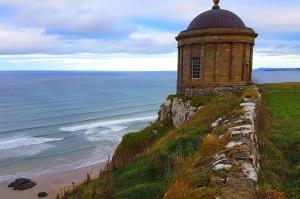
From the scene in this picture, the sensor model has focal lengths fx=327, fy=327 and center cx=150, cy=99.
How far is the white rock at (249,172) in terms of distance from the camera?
5750 millimetres

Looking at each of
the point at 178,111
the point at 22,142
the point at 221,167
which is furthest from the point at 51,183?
the point at 221,167

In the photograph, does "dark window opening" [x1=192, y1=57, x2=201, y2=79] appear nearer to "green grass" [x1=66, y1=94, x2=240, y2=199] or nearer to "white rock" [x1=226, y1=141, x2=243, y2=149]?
"green grass" [x1=66, y1=94, x2=240, y2=199]

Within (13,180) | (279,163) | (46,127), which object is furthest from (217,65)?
(46,127)

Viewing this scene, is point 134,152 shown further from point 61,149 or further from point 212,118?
point 61,149

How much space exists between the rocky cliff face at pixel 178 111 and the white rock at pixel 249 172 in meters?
14.1

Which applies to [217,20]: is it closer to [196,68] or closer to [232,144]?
[196,68]

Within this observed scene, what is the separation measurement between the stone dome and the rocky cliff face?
615 cm

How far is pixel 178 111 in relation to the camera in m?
23.7

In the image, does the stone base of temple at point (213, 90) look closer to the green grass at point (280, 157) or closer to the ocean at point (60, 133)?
the green grass at point (280, 157)

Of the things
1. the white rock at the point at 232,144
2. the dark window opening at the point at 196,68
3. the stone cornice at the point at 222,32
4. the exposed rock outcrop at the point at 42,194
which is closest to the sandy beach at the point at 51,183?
the exposed rock outcrop at the point at 42,194

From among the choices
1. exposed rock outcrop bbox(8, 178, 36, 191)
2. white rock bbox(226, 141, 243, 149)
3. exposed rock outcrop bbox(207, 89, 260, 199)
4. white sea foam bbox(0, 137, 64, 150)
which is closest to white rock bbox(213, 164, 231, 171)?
exposed rock outcrop bbox(207, 89, 260, 199)

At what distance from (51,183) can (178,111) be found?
15.4 meters

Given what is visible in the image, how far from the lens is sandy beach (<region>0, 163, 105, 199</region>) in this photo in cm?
2869

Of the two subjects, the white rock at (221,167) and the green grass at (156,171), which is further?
the green grass at (156,171)
